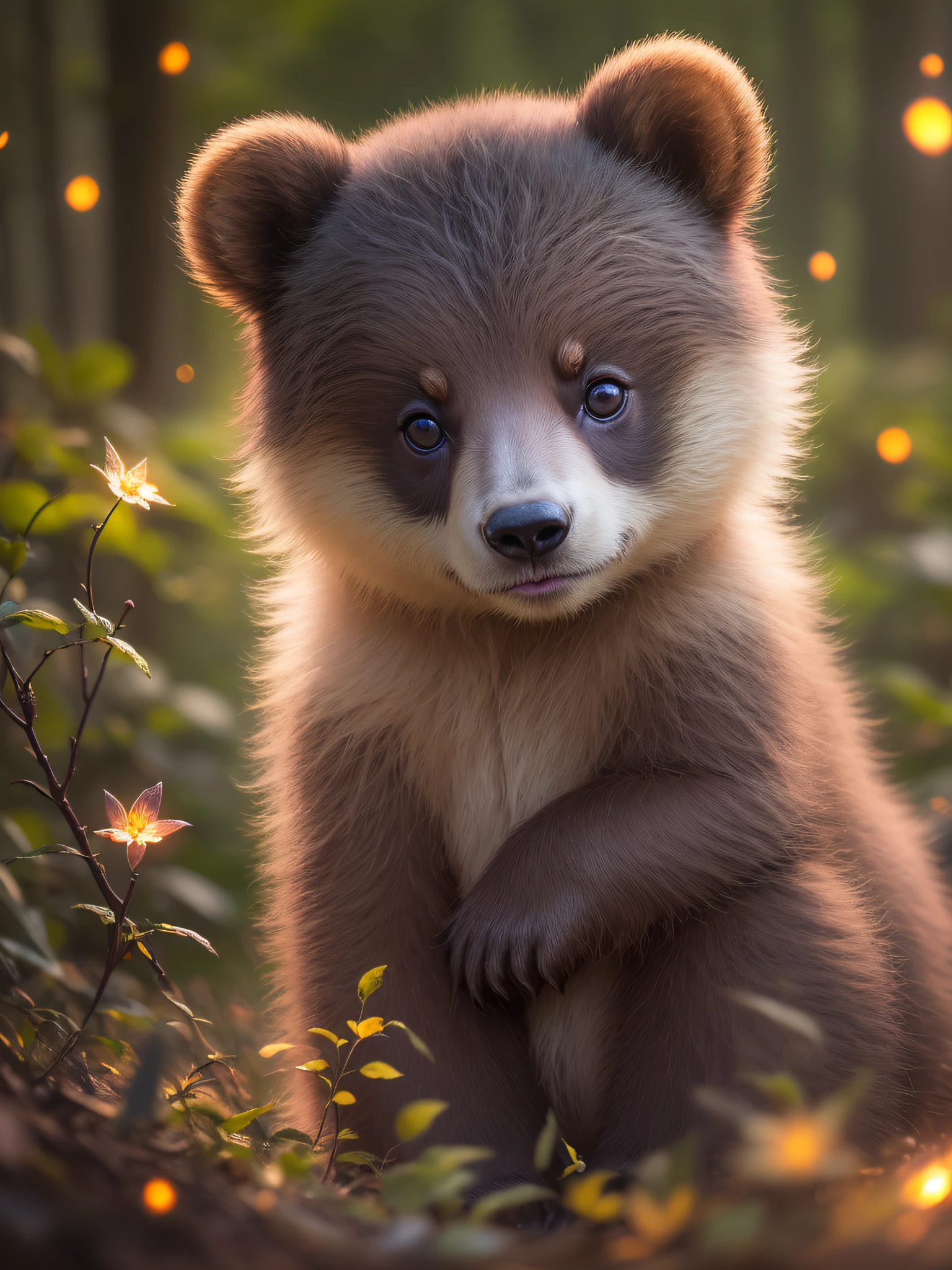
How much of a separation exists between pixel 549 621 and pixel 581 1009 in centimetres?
81

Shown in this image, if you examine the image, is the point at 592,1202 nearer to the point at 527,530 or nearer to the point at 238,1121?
the point at 238,1121

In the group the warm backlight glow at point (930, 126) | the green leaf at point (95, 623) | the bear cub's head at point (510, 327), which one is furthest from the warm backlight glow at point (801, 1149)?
the warm backlight glow at point (930, 126)

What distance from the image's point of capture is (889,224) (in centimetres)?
664

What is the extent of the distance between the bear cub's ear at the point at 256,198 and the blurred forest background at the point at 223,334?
0.47 m

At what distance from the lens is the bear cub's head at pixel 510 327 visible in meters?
2.25

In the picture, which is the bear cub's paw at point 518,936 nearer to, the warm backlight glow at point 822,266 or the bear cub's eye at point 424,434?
the bear cub's eye at point 424,434

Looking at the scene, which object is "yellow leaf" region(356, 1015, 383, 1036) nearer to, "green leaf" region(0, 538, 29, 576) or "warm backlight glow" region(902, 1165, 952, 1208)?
"warm backlight glow" region(902, 1165, 952, 1208)

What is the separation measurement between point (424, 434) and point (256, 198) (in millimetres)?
665

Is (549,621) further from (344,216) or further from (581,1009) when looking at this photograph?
(344,216)

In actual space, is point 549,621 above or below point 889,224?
below

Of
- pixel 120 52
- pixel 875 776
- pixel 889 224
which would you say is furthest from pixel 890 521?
pixel 120 52

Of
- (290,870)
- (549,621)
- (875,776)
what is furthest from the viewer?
(875,776)

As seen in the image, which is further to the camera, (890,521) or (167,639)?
(890,521)

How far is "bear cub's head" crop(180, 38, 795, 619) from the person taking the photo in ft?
7.38
